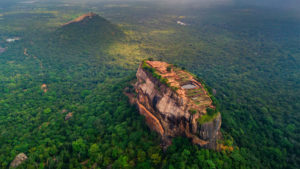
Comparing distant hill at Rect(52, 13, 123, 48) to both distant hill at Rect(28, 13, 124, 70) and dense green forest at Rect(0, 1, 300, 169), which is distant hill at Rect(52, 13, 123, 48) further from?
dense green forest at Rect(0, 1, 300, 169)

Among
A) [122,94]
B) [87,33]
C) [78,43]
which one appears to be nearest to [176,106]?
[122,94]

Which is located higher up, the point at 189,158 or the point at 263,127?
the point at 189,158

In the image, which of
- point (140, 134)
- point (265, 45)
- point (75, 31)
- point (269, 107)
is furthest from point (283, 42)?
point (75, 31)

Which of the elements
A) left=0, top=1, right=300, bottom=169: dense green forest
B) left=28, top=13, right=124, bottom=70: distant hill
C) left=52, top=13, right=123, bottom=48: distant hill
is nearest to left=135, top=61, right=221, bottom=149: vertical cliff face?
left=0, top=1, right=300, bottom=169: dense green forest

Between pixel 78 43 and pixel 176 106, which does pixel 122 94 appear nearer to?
pixel 176 106

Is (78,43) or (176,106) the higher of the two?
(78,43)

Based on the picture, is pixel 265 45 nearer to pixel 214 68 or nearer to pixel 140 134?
pixel 214 68
